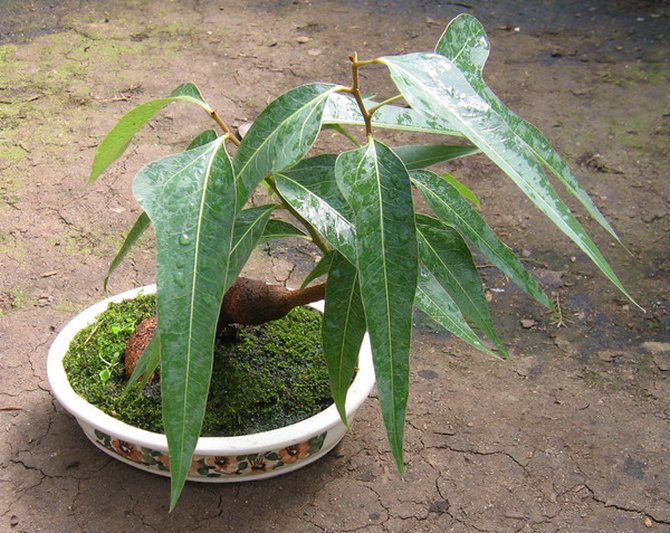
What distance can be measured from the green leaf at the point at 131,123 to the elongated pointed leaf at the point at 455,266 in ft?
1.21

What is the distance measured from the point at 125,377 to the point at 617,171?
1666mm

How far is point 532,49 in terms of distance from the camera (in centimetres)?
321

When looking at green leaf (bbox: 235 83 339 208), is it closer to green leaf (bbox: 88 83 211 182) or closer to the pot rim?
green leaf (bbox: 88 83 211 182)

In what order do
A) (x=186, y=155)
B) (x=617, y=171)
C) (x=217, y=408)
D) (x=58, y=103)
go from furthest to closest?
(x=58, y=103) < (x=617, y=171) < (x=217, y=408) < (x=186, y=155)

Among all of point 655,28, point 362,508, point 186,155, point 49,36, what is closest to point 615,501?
point 362,508

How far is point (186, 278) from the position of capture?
92 cm

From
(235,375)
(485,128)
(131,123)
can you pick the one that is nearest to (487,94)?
(485,128)

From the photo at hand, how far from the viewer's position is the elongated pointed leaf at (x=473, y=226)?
3.70 ft

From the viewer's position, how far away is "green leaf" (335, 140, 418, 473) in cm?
94

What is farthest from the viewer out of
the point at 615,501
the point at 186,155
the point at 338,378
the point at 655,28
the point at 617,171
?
the point at 655,28

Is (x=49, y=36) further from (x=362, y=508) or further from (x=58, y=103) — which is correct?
(x=362, y=508)

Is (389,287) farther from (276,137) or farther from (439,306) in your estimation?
(439,306)

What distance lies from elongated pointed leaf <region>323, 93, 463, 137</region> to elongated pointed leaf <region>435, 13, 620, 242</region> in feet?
0.32

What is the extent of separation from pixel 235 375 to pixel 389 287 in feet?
2.21
